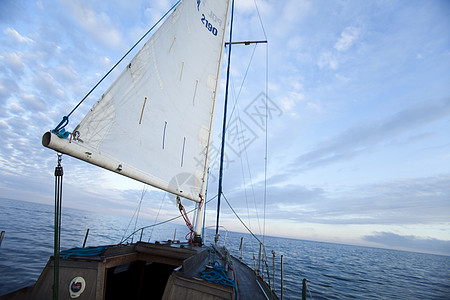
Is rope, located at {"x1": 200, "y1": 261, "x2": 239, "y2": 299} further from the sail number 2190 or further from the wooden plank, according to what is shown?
the sail number 2190

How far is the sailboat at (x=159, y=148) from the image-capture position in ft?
11.5

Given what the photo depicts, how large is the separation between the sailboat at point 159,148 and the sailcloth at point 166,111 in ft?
0.08

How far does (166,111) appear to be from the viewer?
598cm

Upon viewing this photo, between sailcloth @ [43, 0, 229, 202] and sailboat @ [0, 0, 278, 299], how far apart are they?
2cm

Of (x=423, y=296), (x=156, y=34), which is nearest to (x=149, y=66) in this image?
(x=156, y=34)

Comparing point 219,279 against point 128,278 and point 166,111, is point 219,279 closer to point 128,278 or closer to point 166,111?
point 128,278

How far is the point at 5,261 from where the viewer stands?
11008mm

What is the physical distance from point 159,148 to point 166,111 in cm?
115

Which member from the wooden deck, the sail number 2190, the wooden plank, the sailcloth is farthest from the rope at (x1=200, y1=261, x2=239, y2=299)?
the sail number 2190

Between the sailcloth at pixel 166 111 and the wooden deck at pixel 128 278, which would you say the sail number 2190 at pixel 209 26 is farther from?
the wooden deck at pixel 128 278

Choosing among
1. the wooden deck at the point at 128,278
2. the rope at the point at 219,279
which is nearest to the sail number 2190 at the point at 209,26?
the wooden deck at the point at 128,278

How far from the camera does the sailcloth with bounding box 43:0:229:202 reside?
4176mm

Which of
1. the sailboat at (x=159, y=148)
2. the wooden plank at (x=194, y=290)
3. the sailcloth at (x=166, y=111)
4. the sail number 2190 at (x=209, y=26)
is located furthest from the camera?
the sail number 2190 at (x=209, y=26)

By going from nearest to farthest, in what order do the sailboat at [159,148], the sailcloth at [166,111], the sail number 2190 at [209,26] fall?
1. the sailboat at [159,148]
2. the sailcloth at [166,111]
3. the sail number 2190 at [209,26]
